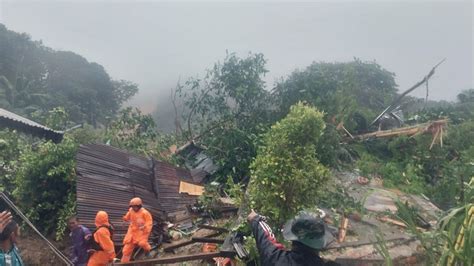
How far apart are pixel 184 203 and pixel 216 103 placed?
3.38 meters

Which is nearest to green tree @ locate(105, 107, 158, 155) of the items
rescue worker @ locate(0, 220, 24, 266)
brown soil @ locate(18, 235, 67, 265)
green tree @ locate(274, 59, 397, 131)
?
brown soil @ locate(18, 235, 67, 265)

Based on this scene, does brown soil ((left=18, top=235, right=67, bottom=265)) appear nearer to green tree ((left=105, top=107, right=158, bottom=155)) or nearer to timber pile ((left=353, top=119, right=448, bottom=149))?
green tree ((left=105, top=107, right=158, bottom=155))

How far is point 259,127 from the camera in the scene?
30.5 feet

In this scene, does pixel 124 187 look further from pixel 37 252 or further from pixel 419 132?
pixel 419 132

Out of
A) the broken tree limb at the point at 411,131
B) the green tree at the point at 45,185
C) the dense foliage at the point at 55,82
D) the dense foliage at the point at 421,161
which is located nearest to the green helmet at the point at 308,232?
the dense foliage at the point at 421,161

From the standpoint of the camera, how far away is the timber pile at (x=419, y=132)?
930 centimetres

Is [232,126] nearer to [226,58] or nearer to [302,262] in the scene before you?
[226,58]

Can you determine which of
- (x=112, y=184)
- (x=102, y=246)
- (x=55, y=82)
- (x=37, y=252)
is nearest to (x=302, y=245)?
(x=102, y=246)

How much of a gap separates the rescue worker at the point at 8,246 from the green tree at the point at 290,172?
2836mm

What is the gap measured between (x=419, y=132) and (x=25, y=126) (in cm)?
908

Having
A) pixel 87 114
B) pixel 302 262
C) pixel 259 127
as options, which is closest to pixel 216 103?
pixel 259 127

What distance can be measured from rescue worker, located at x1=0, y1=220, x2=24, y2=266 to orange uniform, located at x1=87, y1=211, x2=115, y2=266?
1821 millimetres

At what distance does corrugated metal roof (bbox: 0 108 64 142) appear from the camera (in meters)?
7.80

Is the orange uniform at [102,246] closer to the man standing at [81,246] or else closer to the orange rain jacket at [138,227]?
the man standing at [81,246]
